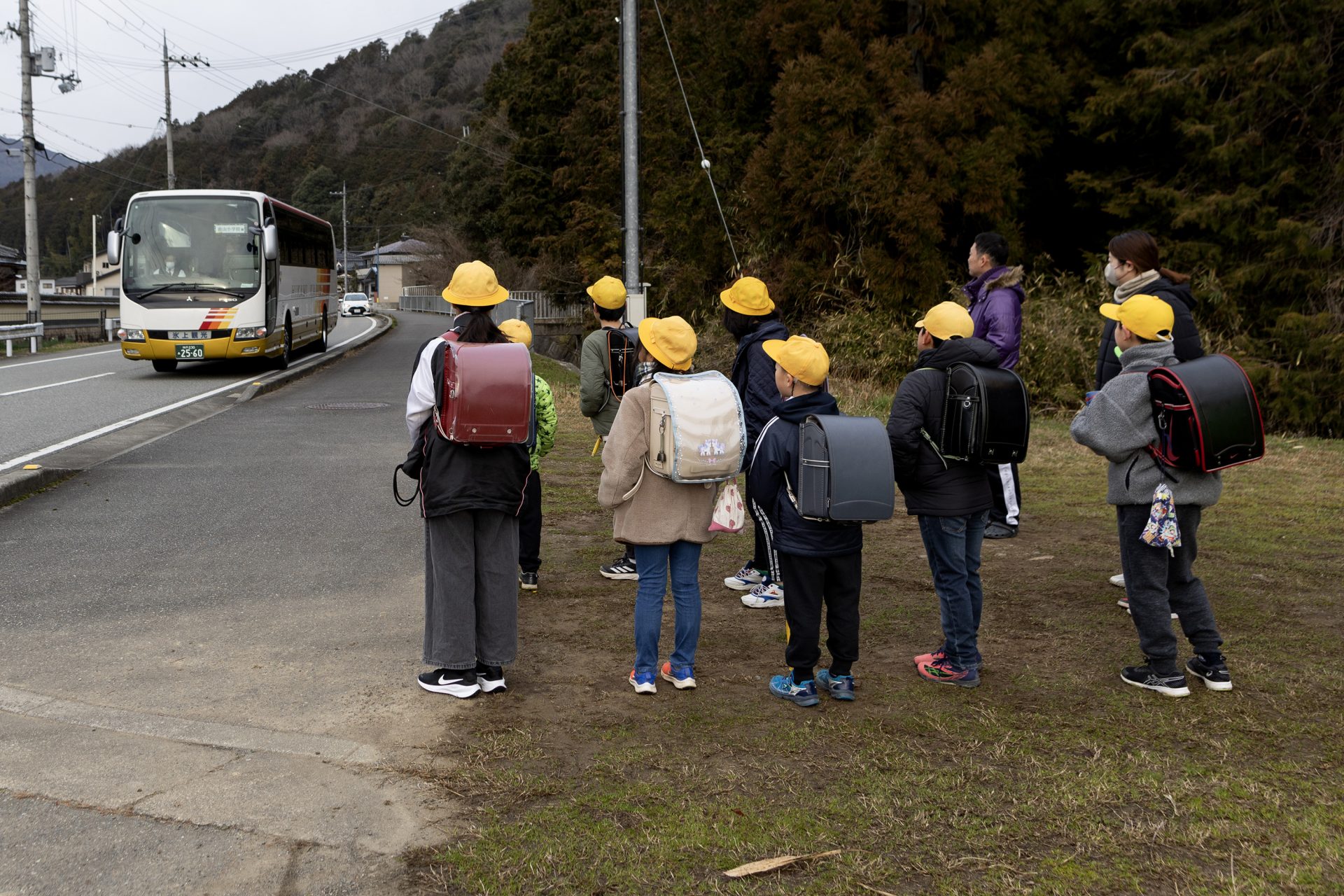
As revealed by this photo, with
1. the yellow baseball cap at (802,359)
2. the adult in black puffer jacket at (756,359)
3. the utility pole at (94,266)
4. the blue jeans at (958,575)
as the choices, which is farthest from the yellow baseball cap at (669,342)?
the utility pole at (94,266)

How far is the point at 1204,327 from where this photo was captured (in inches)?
614

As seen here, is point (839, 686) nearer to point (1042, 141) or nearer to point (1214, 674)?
point (1214, 674)

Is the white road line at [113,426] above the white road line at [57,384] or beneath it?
beneath

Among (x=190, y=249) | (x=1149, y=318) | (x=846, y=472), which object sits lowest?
(x=846, y=472)

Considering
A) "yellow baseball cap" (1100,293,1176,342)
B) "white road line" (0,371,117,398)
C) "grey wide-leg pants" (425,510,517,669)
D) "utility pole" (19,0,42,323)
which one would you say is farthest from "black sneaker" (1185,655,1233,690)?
"utility pole" (19,0,42,323)

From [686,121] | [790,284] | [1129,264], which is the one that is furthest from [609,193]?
[1129,264]

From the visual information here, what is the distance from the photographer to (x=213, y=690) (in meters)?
4.70

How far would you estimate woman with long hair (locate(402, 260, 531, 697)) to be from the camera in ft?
14.9

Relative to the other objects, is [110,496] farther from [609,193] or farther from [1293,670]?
[609,193]

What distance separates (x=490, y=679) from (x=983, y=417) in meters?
2.31

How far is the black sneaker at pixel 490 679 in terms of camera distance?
4.77 m

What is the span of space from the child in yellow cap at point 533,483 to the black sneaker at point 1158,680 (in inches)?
109

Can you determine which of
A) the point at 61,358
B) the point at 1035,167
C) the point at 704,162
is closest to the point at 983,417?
the point at 704,162

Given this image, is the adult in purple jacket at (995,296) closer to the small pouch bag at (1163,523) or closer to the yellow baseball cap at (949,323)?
the yellow baseball cap at (949,323)
